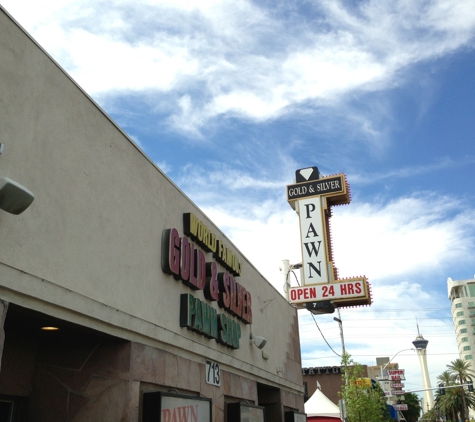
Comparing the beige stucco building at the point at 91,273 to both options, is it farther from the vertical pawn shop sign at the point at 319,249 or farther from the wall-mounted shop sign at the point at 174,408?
the vertical pawn shop sign at the point at 319,249

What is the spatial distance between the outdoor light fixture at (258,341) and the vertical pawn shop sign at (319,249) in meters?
18.6

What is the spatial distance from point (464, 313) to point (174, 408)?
15972 cm

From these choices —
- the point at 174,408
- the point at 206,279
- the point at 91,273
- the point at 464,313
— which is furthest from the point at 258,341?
the point at 464,313

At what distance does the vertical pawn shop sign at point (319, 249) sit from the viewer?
34.2 meters

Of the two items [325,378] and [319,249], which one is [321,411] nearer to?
[319,249]

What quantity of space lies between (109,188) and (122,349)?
9.02 feet

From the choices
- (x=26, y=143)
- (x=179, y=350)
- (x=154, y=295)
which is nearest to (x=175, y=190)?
(x=154, y=295)

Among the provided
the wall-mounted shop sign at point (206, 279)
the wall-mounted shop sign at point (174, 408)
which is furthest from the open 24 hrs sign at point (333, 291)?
the wall-mounted shop sign at point (174, 408)

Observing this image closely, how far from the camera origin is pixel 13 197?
6.34 m

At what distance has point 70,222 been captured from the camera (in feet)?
26.0

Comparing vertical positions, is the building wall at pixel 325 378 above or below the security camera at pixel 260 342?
above

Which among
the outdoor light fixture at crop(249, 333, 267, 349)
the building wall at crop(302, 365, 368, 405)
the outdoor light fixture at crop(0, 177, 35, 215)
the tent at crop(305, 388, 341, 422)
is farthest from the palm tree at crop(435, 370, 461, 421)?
the outdoor light fixture at crop(0, 177, 35, 215)

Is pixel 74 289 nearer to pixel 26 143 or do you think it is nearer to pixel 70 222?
pixel 70 222

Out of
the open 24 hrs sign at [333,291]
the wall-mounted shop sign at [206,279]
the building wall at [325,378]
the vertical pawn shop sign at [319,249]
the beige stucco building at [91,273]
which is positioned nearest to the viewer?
the beige stucco building at [91,273]
